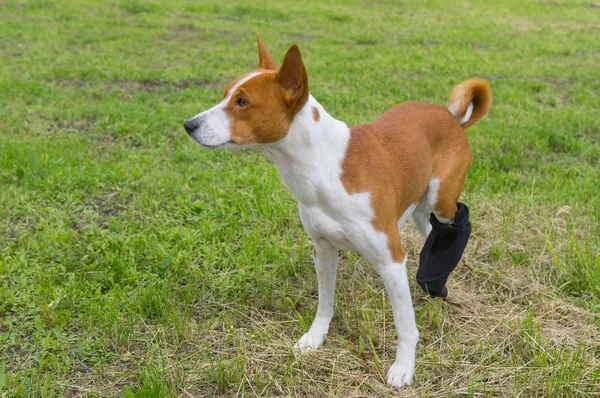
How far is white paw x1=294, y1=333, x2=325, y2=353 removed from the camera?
131 inches

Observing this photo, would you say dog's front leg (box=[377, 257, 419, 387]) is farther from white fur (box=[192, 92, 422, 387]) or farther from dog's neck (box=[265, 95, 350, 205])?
dog's neck (box=[265, 95, 350, 205])

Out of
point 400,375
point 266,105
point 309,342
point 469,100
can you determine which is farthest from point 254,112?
point 469,100

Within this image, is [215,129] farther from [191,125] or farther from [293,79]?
[293,79]

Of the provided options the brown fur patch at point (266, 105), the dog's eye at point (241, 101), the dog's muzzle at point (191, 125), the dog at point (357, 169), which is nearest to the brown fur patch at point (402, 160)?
the dog at point (357, 169)

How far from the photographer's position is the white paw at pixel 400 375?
3.08 metres

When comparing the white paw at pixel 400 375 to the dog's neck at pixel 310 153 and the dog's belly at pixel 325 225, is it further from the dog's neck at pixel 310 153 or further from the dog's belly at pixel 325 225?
the dog's neck at pixel 310 153

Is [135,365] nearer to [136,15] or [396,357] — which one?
[396,357]

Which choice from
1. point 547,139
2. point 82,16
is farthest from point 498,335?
point 82,16

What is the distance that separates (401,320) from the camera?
3066mm

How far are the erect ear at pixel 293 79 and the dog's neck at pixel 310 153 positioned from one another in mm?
93

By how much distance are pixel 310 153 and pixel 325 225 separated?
1.12 feet

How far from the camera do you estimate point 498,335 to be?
3.41 metres

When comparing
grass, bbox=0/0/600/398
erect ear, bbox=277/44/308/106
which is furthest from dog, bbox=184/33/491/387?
grass, bbox=0/0/600/398

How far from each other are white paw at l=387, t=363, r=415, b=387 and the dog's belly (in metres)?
0.66
